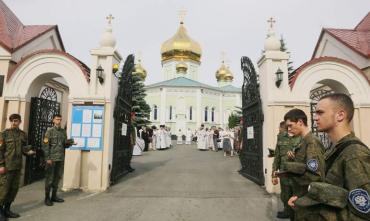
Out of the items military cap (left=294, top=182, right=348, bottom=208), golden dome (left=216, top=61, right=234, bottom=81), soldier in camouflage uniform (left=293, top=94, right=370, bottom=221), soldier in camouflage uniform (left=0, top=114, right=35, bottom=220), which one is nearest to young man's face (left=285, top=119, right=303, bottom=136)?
soldier in camouflage uniform (left=293, top=94, right=370, bottom=221)

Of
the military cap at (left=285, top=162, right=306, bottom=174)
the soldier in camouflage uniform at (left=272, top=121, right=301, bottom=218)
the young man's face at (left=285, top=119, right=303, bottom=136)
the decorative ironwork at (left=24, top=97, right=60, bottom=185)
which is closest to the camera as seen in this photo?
the military cap at (left=285, top=162, right=306, bottom=174)

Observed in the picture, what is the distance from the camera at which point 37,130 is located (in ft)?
30.9

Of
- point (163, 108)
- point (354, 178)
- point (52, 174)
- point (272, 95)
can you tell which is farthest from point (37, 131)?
point (163, 108)

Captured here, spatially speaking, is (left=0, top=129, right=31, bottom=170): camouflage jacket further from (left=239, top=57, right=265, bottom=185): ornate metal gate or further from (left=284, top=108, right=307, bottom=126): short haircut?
(left=239, top=57, right=265, bottom=185): ornate metal gate

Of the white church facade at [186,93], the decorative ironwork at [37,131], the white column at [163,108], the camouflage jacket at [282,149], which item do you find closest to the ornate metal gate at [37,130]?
the decorative ironwork at [37,131]

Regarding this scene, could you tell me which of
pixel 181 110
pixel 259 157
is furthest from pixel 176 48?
pixel 259 157

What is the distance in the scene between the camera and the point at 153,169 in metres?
12.0

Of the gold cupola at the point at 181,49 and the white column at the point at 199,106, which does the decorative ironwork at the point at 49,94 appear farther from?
the gold cupola at the point at 181,49

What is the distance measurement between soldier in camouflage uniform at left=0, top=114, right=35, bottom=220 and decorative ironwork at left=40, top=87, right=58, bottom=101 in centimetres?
479

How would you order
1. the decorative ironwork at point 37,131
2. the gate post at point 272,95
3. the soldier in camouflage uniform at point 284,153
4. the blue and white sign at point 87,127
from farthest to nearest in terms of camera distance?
the decorative ironwork at point 37,131
the blue and white sign at point 87,127
the gate post at point 272,95
the soldier in camouflage uniform at point 284,153

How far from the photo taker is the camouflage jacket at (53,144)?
672 centimetres

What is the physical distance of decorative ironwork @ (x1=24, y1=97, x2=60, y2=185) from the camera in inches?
351

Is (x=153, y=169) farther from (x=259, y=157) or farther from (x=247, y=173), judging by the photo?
(x=259, y=157)

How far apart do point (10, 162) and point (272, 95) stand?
22.6 ft
